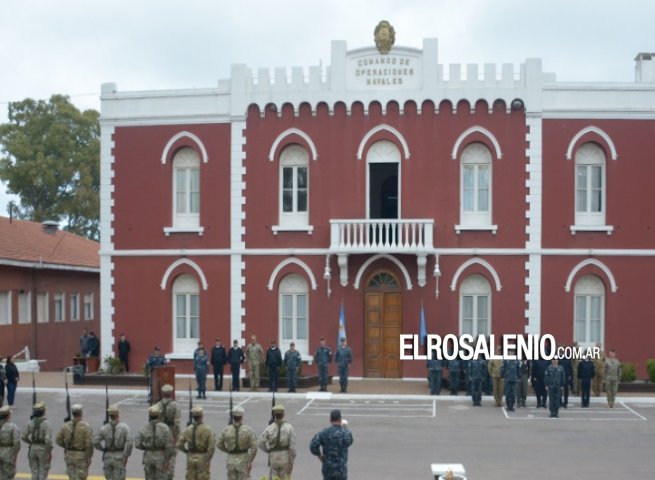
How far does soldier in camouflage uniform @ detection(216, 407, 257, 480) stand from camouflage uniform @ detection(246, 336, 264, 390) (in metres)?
13.0

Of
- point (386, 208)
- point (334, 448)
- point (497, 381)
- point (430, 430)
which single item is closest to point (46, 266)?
point (386, 208)

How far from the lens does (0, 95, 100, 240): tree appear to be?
5456 centimetres

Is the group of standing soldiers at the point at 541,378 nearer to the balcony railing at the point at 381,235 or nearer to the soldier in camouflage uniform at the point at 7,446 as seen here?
the balcony railing at the point at 381,235

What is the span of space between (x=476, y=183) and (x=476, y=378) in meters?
7.45

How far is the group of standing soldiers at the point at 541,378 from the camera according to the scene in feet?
78.4

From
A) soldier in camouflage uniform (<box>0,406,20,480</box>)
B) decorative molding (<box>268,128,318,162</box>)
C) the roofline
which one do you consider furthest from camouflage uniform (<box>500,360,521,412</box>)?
the roofline

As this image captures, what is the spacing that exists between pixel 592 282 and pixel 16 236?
23.6 m

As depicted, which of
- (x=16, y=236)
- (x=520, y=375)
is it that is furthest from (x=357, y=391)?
(x=16, y=236)

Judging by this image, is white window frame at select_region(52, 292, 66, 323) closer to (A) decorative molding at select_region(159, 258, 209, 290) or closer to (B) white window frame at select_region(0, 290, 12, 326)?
(B) white window frame at select_region(0, 290, 12, 326)

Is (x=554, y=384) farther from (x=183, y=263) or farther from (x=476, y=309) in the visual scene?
(x=183, y=263)

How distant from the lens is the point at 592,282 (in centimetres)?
2959

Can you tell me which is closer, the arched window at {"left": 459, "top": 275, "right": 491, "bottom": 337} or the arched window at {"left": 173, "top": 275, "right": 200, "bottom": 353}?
the arched window at {"left": 459, "top": 275, "right": 491, "bottom": 337}

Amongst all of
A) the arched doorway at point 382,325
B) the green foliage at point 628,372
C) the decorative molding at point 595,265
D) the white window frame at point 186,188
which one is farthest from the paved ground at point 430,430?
the white window frame at point 186,188

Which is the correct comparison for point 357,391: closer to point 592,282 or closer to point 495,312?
point 495,312
